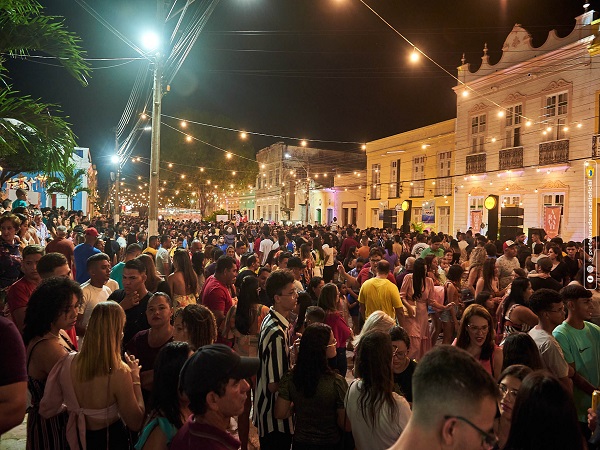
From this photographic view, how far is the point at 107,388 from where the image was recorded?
3105 mm

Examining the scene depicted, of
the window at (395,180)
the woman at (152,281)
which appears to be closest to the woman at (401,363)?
the woman at (152,281)

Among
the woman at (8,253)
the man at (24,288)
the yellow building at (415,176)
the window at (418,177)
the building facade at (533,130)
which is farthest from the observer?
the window at (418,177)

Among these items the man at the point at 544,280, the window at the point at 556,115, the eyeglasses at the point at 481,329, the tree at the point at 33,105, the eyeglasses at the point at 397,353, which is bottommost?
the eyeglasses at the point at 397,353

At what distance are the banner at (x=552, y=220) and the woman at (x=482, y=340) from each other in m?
18.6

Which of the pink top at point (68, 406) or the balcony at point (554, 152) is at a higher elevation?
the balcony at point (554, 152)

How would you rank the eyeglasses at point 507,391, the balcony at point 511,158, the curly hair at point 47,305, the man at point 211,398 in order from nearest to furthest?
1. the man at point 211,398
2. the eyeglasses at point 507,391
3. the curly hair at point 47,305
4. the balcony at point 511,158

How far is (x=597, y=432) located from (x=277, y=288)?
2610 millimetres

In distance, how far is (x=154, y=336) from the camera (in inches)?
165

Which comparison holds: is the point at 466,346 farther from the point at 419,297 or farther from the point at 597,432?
the point at 419,297

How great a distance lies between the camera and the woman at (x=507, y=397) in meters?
2.90

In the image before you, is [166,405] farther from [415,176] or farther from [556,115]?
[415,176]

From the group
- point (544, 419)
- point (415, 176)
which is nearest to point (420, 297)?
point (544, 419)

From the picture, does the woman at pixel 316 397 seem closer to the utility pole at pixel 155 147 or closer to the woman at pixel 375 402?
the woman at pixel 375 402

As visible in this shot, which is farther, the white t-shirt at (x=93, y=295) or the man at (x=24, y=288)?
the white t-shirt at (x=93, y=295)
